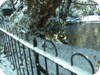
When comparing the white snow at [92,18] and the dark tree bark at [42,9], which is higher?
the dark tree bark at [42,9]

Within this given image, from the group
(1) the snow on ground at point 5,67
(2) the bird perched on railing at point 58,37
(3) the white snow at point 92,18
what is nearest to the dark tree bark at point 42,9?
(2) the bird perched on railing at point 58,37

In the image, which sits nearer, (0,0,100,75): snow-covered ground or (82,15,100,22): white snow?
(0,0,100,75): snow-covered ground

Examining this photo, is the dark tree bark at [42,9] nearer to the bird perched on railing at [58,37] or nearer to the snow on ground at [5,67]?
the bird perched on railing at [58,37]

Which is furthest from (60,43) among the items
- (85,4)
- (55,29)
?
(85,4)

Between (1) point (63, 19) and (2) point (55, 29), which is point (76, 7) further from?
(2) point (55, 29)


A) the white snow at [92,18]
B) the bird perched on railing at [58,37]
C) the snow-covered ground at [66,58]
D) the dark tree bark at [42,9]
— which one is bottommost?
the snow-covered ground at [66,58]

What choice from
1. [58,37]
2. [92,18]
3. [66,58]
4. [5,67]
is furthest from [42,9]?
[5,67]

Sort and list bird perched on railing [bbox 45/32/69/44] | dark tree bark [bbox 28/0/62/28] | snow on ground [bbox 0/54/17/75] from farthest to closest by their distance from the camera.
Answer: bird perched on railing [bbox 45/32/69/44] → dark tree bark [bbox 28/0/62/28] → snow on ground [bbox 0/54/17/75]

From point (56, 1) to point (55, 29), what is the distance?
0.49m

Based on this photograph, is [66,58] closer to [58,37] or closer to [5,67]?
[58,37]

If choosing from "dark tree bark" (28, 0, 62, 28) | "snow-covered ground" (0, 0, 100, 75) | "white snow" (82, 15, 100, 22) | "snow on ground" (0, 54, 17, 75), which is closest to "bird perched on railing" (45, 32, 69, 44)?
"snow-covered ground" (0, 0, 100, 75)

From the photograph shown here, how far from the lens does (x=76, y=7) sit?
13.4 feet

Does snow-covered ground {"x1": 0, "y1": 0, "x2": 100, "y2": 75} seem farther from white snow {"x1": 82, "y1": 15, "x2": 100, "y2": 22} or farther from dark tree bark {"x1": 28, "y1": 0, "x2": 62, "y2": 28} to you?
dark tree bark {"x1": 28, "y1": 0, "x2": 62, "y2": 28}

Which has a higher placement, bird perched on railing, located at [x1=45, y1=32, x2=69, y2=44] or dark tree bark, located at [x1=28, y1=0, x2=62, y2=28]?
dark tree bark, located at [x1=28, y1=0, x2=62, y2=28]
